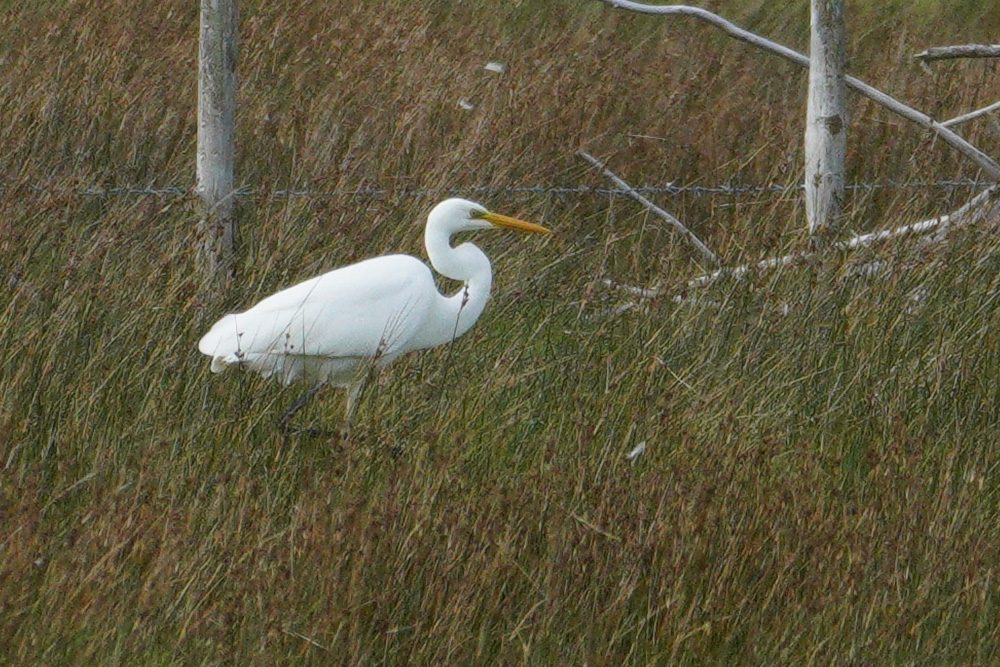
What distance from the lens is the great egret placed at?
387 centimetres

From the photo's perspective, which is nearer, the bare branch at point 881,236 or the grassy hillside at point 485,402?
the grassy hillside at point 485,402

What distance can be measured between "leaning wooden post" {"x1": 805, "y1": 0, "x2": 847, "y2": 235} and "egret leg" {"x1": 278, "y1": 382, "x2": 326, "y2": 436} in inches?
62.8

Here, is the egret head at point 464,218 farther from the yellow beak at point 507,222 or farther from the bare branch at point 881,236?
the bare branch at point 881,236

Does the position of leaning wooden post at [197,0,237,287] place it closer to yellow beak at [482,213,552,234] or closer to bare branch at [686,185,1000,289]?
yellow beak at [482,213,552,234]

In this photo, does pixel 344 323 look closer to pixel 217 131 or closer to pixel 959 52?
pixel 217 131

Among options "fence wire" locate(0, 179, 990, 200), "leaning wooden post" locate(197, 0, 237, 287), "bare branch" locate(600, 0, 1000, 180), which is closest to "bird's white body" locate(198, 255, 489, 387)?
"leaning wooden post" locate(197, 0, 237, 287)

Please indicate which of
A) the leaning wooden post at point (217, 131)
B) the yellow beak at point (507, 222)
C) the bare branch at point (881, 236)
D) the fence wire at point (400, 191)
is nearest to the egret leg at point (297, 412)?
the leaning wooden post at point (217, 131)

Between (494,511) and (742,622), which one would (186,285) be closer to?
(494,511)

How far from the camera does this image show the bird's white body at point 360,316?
3877mm

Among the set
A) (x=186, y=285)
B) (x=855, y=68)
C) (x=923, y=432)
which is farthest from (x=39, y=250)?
(x=855, y=68)

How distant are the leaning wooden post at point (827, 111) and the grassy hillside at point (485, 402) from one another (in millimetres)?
166

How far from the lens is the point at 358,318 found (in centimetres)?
410

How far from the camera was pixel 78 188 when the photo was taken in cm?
473

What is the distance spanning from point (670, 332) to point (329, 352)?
0.95 m
